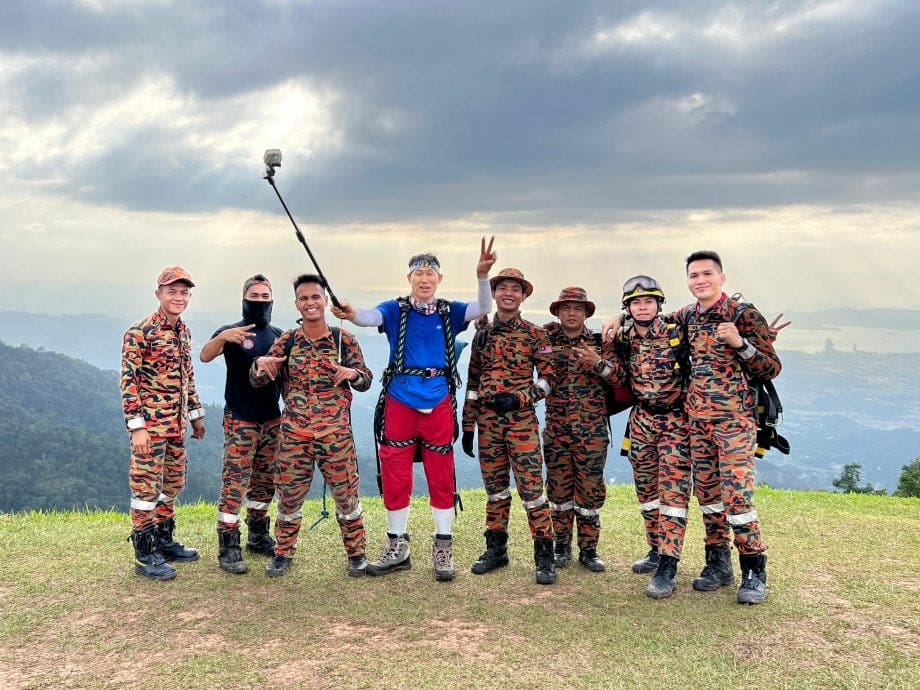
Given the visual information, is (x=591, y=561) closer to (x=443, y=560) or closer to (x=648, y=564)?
(x=648, y=564)

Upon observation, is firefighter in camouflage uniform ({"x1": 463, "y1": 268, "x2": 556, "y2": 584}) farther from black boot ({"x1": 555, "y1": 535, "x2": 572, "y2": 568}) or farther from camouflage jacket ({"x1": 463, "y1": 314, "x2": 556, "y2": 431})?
black boot ({"x1": 555, "y1": 535, "x2": 572, "y2": 568})

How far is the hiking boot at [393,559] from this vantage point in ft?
24.6

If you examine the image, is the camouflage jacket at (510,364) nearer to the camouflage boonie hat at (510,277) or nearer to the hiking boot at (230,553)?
the camouflage boonie hat at (510,277)

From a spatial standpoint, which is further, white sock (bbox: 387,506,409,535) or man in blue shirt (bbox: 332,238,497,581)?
white sock (bbox: 387,506,409,535)

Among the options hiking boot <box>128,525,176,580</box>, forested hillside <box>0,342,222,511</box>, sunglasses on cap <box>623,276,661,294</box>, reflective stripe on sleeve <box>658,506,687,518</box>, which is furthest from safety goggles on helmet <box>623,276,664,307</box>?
forested hillside <box>0,342,222,511</box>

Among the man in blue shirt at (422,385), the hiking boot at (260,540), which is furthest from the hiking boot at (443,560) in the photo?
the hiking boot at (260,540)

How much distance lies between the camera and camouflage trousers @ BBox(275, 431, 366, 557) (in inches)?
281

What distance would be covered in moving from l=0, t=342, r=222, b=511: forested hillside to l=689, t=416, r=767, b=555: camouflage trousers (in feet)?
170

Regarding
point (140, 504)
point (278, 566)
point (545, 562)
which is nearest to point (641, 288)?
point (545, 562)

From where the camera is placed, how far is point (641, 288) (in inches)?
277

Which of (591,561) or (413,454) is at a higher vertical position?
(413,454)

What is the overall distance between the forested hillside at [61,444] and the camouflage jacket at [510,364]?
165ft

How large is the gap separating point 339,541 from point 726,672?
4.82m

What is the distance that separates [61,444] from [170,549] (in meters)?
87.4
